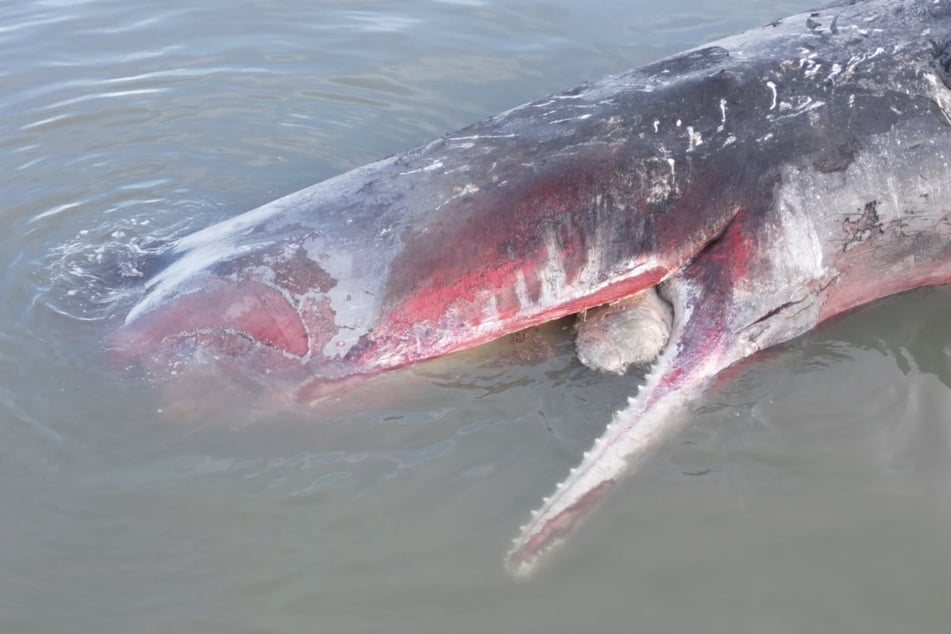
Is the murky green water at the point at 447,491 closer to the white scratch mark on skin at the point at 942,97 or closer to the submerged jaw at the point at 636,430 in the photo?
the submerged jaw at the point at 636,430

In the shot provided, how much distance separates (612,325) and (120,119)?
504 cm

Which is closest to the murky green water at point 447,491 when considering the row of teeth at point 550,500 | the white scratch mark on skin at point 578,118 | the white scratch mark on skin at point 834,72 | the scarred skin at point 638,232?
the row of teeth at point 550,500

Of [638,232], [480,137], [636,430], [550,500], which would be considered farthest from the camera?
[480,137]

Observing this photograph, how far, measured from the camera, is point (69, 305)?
4.98 metres

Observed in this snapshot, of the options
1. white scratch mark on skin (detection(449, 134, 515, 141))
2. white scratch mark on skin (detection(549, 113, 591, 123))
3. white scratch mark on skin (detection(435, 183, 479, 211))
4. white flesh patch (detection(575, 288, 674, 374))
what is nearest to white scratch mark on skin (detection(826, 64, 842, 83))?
white scratch mark on skin (detection(549, 113, 591, 123))

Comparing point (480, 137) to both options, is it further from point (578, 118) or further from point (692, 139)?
point (692, 139)

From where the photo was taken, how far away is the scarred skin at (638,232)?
13.6 feet

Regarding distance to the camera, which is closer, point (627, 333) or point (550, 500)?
point (550, 500)

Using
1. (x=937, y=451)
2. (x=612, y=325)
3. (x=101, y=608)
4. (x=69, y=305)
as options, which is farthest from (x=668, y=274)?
(x=69, y=305)

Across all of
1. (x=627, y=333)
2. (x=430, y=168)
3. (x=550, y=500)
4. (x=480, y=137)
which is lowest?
(x=550, y=500)

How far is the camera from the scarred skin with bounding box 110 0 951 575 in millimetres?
4145

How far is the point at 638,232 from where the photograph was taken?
13.8ft

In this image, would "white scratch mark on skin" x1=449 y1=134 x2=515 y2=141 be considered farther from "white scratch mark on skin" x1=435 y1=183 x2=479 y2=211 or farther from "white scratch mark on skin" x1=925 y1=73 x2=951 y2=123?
"white scratch mark on skin" x1=925 y1=73 x2=951 y2=123

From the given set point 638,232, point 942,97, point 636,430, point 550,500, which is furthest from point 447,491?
point 942,97
